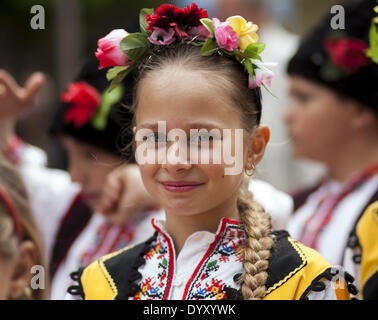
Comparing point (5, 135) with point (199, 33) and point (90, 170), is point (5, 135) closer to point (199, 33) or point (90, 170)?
point (90, 170)

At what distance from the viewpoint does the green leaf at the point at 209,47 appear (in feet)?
5.14

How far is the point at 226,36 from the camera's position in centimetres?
154

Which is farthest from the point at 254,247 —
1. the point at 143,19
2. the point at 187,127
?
the point at 143,19

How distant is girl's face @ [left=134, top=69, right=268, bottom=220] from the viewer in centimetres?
151

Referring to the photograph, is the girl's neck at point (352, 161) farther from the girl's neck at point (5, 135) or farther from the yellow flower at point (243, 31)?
the girl's neck at point (5, 135)

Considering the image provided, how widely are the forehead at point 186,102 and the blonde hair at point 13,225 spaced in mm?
882

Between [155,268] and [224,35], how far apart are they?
24.9 inches

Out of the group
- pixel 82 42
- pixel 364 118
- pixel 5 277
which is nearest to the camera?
pixel 5 277

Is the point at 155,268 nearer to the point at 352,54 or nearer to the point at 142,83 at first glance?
the point at 142,83

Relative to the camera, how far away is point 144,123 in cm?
158

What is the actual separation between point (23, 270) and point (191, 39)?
3.67 ft

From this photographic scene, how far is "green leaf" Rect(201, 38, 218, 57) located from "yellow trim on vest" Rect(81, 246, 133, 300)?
0.65 meters

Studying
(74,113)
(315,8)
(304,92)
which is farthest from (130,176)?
(315,8)

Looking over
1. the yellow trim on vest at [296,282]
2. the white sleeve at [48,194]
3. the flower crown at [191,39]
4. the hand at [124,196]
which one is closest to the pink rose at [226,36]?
the flower crown at [191,39]
